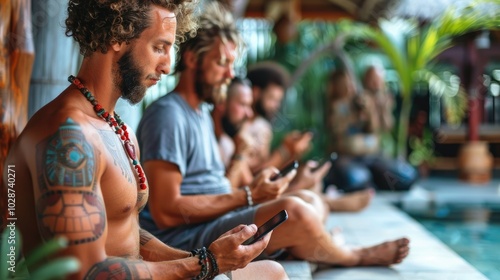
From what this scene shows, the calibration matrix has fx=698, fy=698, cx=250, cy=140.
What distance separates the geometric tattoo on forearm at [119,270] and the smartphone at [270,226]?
0.46m

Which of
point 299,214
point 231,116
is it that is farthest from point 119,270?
point 231,116

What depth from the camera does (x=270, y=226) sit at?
2.36 meters

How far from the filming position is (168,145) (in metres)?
3.28

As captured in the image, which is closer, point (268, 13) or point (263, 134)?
point (263, 134)

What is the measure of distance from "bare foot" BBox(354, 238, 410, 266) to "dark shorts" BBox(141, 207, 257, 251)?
3.07ft

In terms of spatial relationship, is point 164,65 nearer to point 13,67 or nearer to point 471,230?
point 13,67

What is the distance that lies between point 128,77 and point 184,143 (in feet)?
3.80

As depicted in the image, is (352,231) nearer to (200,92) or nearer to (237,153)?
(237,153)

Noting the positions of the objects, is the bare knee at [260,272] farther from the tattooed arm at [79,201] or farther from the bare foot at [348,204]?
the bare foot at [348,204]

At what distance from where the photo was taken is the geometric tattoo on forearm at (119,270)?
193cm

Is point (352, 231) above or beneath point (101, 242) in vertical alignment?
beneath

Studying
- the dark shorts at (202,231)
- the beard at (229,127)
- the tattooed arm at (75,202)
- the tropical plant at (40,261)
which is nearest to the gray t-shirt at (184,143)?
the dark shorts at (202,231)

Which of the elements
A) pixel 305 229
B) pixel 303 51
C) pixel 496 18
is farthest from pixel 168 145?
pixel 303 51

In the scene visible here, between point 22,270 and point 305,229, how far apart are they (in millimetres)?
1807
